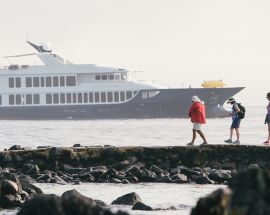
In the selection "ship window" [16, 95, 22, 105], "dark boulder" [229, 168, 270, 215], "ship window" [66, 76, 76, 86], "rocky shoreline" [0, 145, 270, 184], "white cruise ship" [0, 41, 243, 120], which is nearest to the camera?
"dark boulder" [229, 168, 270, 215]

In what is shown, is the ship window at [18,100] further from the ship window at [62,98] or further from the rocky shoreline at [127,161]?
the rocky shoreline at [127,161]

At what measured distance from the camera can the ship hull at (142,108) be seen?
230 ft

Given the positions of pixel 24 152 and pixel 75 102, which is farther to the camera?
pixel 75 102

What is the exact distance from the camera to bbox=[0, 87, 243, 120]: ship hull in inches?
2758

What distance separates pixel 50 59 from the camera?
7450 cm

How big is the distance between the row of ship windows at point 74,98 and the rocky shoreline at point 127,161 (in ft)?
160

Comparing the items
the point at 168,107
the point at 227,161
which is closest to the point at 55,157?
the point at 227,161

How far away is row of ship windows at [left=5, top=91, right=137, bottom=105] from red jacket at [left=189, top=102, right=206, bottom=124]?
49034 millimetres

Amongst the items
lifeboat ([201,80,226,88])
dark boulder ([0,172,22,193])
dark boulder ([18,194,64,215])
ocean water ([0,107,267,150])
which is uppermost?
lifeboat ([201,80,226,88])

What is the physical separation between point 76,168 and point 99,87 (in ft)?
164

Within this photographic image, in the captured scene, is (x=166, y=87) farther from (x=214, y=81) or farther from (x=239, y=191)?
(x=239, y=191)

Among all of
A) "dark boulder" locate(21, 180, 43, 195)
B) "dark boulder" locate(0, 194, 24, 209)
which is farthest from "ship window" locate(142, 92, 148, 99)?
"dark boulder" locate(0, 194, 24, 209)

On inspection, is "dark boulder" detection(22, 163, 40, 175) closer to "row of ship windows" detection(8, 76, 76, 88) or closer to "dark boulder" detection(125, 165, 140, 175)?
"dark boulder" detection(125, 165, 140, 175)

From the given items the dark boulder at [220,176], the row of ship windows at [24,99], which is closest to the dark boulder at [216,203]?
the dark boulder at [220,176]
